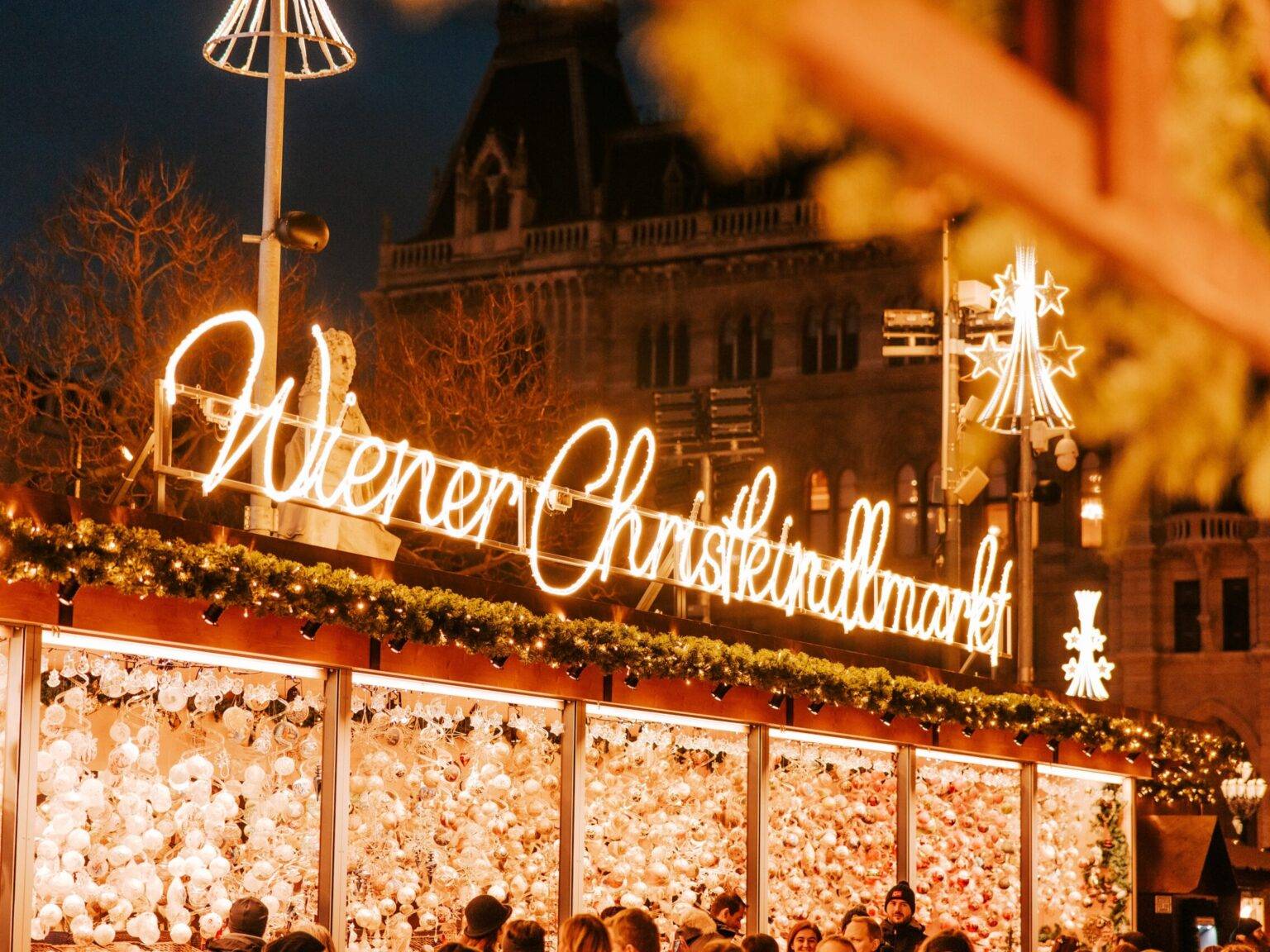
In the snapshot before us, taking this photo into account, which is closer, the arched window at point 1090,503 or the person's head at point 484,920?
the person's head at point 484,920

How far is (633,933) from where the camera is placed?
227 inches

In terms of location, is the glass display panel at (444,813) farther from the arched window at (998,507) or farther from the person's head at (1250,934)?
the arched window at (998,507)

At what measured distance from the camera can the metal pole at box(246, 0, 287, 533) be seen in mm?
11867

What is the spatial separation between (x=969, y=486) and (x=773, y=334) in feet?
91.9

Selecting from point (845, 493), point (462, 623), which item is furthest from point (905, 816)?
point (845, 493)

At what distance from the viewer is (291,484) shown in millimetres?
9703

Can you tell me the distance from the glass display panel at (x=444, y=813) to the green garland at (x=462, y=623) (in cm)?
49

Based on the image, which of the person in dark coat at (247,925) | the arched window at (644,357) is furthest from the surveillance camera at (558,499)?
the arched window at (644,357)

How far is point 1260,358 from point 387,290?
4473 cm

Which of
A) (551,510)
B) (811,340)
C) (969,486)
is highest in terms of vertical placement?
(811,340)

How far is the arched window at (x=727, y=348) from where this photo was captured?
44219 mm

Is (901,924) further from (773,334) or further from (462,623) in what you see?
(773,334)

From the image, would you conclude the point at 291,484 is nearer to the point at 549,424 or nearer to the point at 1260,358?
the point at 1260,358

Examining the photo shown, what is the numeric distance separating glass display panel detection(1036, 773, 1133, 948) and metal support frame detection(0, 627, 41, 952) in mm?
8986
